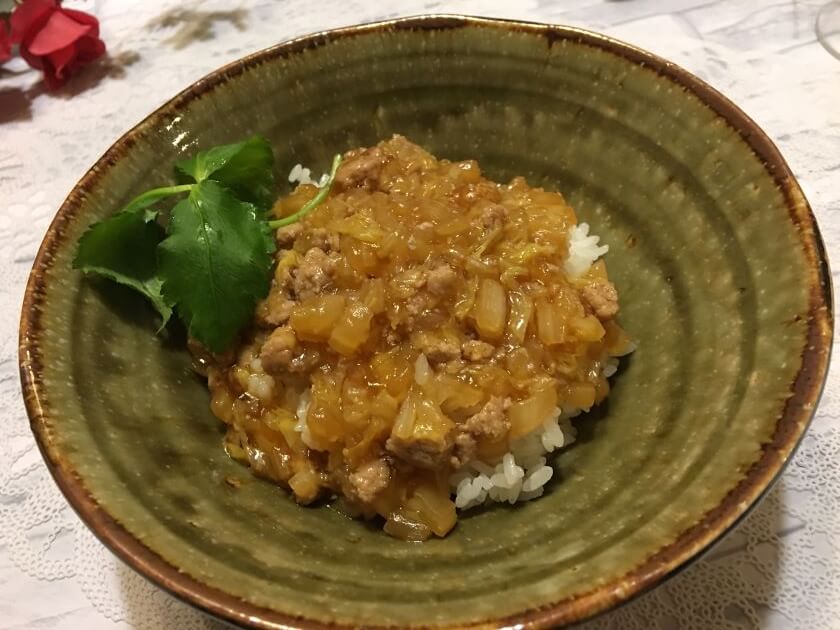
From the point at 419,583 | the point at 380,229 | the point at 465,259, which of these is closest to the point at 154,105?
the point at 380,229

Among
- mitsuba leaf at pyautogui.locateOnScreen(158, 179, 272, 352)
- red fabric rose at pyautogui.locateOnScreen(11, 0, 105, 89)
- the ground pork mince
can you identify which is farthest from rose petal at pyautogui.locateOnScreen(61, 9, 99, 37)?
the ground pork mince

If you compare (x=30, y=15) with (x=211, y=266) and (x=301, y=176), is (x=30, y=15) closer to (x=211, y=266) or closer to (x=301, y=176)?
(x=301, y=176)

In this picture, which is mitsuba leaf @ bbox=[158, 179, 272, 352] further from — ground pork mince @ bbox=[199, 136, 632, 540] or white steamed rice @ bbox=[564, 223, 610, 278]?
white steamed rice @ bbox=[564, 223, 610, 278]

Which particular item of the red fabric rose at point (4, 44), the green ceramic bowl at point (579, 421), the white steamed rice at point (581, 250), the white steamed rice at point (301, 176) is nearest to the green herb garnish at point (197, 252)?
the green ceramic bowl at point (579, 421)

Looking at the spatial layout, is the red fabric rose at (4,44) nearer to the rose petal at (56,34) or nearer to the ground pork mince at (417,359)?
the rose petal at (56,34)

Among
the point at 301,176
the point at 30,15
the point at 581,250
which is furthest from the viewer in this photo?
the point at 30,15

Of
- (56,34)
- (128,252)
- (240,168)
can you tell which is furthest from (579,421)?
(56,34)

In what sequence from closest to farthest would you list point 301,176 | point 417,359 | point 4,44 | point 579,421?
point 417,359 < point 579,421 < point 301,176 < point 4,44

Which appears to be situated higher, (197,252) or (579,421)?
(197,252)
